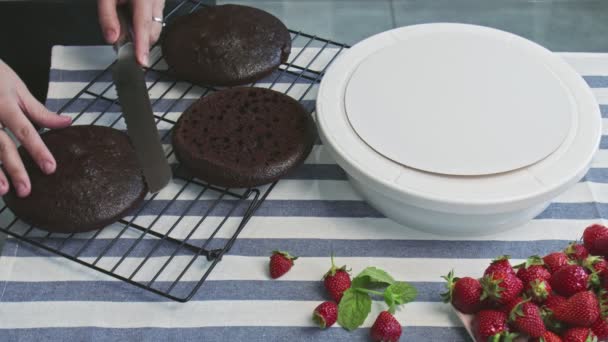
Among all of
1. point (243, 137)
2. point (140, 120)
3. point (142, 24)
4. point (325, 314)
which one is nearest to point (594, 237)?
point (325, 314)

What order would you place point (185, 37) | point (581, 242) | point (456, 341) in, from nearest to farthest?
point (456, 341), point (581, 242), point (185, 37)

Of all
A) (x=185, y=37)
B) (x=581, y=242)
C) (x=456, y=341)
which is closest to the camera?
(x=456, y=341)

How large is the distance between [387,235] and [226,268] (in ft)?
0.76

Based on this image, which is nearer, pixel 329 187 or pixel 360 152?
pixel 360 152

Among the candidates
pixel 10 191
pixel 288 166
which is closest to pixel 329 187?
pixel 288 166

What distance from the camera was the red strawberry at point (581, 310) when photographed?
2.68ft

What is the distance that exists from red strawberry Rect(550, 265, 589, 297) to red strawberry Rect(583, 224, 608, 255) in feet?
0.23

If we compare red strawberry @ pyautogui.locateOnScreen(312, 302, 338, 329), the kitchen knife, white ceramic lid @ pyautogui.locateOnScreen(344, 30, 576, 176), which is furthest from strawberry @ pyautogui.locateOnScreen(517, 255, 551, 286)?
the kitchen knife

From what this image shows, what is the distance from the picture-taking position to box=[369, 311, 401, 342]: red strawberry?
879 mm

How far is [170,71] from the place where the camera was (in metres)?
1.30

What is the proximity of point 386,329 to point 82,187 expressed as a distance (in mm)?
460

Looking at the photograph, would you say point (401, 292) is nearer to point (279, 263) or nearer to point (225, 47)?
point (279, 263)

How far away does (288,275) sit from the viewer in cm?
98

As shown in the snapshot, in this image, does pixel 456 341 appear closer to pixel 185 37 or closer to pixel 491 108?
pixel 491 108
